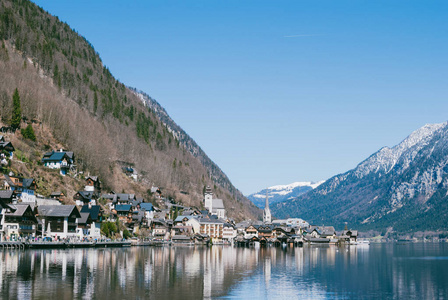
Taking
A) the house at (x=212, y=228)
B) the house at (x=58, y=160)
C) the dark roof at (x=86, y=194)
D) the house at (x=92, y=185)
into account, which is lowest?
the house at (x=212, y=228)

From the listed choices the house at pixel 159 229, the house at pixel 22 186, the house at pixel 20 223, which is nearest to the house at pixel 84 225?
the house at pixel 22 186

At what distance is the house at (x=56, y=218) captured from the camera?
119 m

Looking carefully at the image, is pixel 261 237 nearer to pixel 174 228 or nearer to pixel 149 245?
pixel 174 228

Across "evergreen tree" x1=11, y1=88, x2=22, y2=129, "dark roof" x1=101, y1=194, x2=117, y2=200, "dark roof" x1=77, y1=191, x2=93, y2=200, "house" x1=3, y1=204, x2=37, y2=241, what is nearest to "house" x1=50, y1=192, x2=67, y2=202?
"dark roof" x1=77, y1=191, x2=93, y2=200

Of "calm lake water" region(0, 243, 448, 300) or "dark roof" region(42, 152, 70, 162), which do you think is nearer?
"calm lake water" region(0, 243, 448, 300)

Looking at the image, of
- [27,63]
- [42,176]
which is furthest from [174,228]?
[27,63]

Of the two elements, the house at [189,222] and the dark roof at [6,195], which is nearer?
the dark roof at [6,195]

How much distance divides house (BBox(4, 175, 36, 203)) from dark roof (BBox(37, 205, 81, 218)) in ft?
10.8

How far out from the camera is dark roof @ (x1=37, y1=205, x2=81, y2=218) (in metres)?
119

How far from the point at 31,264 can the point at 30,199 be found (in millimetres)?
53428

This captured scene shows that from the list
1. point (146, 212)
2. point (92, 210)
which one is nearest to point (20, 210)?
point (92, 210)

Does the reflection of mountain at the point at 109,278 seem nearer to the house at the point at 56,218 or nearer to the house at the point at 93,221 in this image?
the house at the point at 56,218

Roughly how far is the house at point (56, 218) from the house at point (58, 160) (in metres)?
23.2

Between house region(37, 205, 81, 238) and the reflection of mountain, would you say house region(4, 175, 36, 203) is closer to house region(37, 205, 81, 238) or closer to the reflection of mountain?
house region(37, 205, 81, 238)
